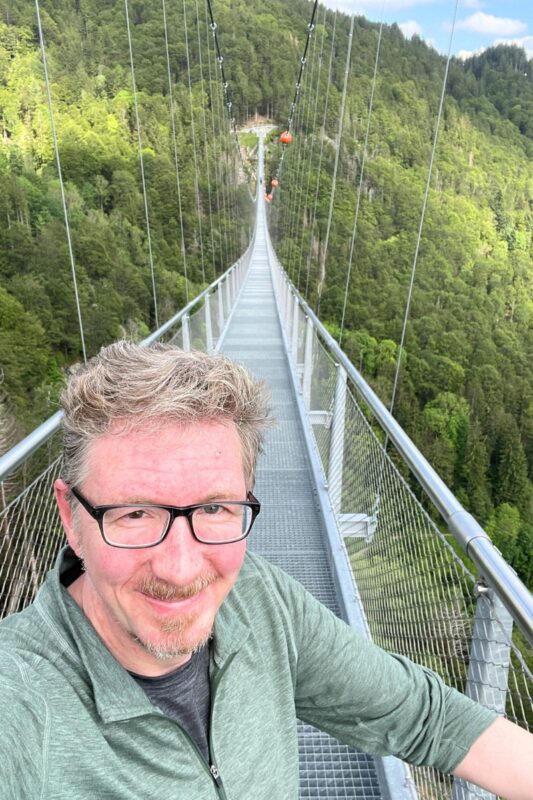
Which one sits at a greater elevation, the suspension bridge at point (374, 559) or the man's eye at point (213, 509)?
the man's eye at point (213, 509)

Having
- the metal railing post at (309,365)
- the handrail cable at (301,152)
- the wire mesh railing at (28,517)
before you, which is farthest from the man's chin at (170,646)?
the handrail cable at (301,152)

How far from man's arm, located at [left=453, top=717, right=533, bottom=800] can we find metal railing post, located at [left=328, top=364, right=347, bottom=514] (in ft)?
5.50

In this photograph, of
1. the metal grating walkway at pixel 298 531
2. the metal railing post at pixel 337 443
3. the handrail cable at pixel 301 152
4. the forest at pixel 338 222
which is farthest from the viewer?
the handrail cable at pixel 301 152

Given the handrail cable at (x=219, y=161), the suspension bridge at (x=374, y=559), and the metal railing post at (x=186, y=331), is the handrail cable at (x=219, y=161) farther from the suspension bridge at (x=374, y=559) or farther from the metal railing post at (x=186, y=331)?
the suspension bridge at (x=374, y=559)

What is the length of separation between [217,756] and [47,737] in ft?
0.64

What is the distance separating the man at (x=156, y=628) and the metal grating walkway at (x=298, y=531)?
165 millimetres

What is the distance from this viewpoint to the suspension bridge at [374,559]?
0.84 metres

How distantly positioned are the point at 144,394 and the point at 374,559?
1.28 metres

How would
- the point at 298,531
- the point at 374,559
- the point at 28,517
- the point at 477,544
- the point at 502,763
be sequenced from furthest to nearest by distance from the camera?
1. the point at 298,531
2. the point at 374,559
3. the point at 28,517
4. the point at 477,544
5. the point at 502,763

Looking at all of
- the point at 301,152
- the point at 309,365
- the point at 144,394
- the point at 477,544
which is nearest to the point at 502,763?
the point at 477,544

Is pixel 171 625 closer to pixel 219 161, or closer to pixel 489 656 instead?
pixel 489 656

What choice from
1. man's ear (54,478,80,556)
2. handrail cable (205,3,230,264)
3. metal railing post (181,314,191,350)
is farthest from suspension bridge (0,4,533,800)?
handrail cable (205,3,230,264)

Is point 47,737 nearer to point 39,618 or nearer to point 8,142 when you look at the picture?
point 39,618

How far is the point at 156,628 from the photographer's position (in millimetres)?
578
